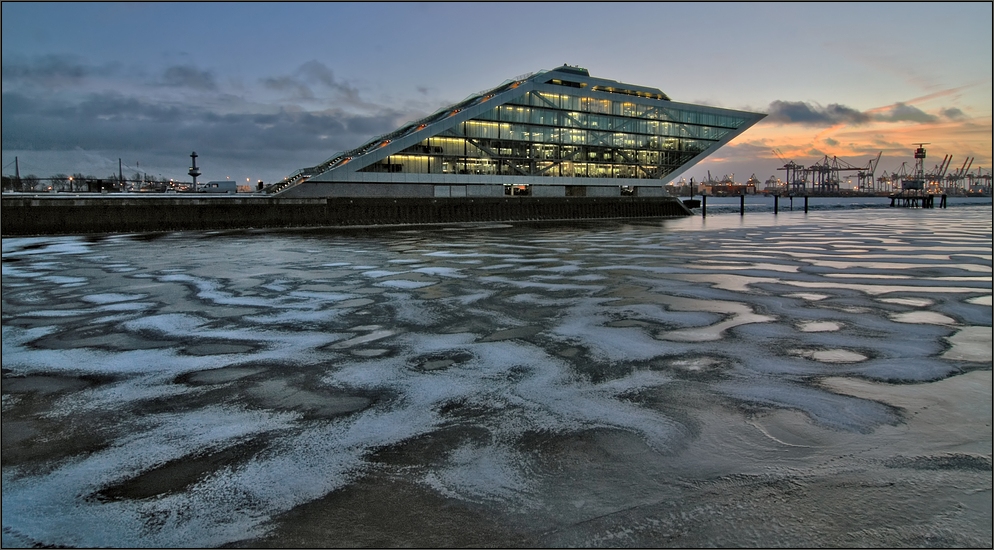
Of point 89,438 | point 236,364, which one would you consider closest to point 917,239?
point 236,364

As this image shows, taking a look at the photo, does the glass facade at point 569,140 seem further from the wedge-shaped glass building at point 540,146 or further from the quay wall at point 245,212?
the quay wall at point 245,212

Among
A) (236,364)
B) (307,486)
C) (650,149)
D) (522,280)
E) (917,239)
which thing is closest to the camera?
(307,486)

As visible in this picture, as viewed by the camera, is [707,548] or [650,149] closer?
[707,548]

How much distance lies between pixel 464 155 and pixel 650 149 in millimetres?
35632

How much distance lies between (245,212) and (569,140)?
55.4 meters

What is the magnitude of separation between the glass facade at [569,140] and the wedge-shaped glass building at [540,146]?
16 cm

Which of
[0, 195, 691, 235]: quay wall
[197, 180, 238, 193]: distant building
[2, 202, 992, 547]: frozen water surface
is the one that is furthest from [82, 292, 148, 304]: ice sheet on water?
[197, 180, 238, 193]: distant building

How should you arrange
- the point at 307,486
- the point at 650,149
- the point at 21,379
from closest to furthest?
the point at 307,486 → the point at 21,379 → the point at 650,149

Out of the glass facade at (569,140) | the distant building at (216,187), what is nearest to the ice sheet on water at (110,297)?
the distant building at (216,187)

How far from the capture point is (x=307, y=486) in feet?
15.5

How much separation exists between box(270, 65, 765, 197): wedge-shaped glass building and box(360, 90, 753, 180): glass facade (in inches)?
6.2

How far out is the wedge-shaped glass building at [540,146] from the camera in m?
75.4

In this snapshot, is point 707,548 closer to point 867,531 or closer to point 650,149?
point 867,531

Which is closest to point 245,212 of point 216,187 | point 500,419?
point 216,187
